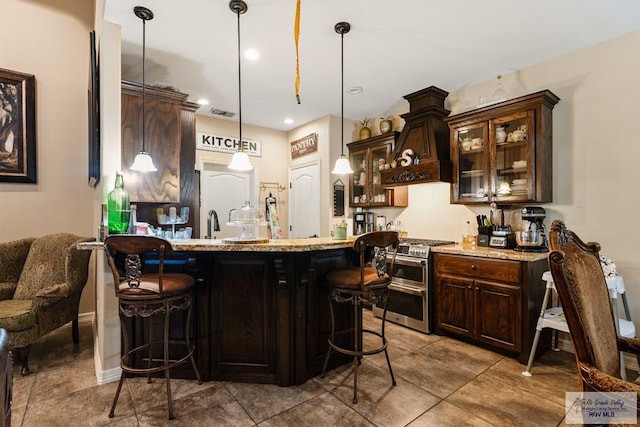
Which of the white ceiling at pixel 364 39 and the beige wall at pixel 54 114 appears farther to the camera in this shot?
the beige wall at pixel 54 114

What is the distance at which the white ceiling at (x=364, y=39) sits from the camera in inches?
92.8

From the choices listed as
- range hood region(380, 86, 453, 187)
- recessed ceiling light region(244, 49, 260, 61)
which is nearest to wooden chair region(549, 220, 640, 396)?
range hood region(380, 86, 453, 187)

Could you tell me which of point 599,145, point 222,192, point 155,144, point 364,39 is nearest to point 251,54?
point 364,39

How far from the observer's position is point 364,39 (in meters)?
2.78

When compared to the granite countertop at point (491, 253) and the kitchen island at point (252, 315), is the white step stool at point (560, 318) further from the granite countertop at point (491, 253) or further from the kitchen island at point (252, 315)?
the kitchen island at point (252, 315)

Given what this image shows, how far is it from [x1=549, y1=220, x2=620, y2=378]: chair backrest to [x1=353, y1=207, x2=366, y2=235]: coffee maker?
3.38 meters

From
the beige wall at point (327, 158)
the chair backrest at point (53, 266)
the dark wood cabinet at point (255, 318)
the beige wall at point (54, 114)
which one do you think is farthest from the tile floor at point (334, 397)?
the beige wall at point (327, 158)

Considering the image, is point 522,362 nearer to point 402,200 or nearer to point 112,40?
point 402,200

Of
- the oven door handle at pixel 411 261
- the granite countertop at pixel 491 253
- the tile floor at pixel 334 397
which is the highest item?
the granite countertop at pixel 491 253

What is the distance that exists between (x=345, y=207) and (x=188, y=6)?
3258 millimetres

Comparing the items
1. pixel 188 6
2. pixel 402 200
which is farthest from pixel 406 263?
pixel 188 6

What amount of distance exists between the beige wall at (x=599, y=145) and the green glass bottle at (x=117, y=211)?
385 centimetres

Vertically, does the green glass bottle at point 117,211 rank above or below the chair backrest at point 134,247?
above

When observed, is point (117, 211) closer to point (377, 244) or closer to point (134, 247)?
point (134, 247)
